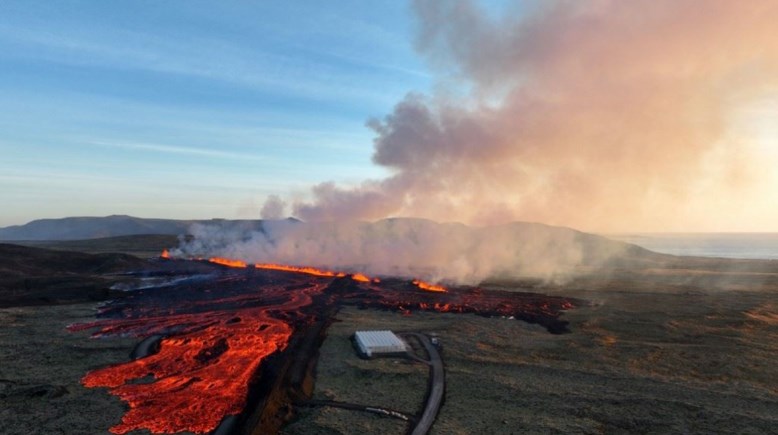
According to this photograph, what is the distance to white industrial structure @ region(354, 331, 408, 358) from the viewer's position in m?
31.5

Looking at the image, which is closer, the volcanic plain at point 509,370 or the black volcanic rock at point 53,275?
the volcanic plain at point 509,370

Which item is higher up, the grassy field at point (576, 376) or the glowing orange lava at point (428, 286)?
the glowing orange lava at point (428, 286)

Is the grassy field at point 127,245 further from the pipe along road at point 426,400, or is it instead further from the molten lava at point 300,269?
the pipe along road at point 426,400

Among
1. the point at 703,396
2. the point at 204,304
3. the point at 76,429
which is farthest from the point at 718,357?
the point at 204,304

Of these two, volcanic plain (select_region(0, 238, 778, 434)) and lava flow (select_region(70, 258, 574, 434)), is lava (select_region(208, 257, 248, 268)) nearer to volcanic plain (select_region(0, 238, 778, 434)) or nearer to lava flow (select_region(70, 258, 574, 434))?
lava flow (select_region(70, 258, 574, 434))

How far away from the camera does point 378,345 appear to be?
105ft

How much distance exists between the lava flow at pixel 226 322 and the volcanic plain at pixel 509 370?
1.87m

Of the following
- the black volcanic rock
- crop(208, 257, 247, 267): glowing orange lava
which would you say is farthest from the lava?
the black volcanic rock

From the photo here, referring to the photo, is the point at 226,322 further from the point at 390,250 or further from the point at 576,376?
the point at 390,250

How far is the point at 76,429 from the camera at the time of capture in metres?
20.3

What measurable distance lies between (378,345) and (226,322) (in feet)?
55.1

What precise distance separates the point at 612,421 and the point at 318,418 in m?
15.3

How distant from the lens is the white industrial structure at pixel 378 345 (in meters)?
31.5

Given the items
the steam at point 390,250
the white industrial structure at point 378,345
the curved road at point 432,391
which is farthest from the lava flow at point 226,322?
the curved road at point 432,391
